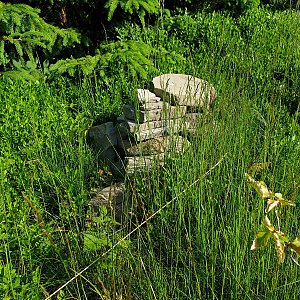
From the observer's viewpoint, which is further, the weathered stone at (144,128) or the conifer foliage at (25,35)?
the conifer foliage at (25,35)

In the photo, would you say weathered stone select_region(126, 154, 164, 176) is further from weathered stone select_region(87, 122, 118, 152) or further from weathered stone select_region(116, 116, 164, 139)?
weathered stone select_region(87, 122, 118, 152)

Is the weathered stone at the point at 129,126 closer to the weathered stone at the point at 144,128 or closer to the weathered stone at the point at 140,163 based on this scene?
the weathered stone at the point at 144,128

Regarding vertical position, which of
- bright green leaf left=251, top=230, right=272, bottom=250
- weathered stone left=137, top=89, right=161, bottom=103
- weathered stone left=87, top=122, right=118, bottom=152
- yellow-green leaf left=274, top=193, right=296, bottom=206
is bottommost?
weathered stone left=87, top=122, right=118, bottom=152

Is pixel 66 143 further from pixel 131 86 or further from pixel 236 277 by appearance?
pixel 236 277

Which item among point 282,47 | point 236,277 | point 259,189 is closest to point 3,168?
point 236,277

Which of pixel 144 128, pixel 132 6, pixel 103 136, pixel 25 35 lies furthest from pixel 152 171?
pixel 132 6

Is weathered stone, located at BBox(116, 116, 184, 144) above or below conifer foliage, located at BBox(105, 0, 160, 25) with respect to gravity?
below

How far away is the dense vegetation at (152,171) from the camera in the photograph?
202 cm

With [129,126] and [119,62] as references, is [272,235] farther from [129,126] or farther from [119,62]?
[119,62]

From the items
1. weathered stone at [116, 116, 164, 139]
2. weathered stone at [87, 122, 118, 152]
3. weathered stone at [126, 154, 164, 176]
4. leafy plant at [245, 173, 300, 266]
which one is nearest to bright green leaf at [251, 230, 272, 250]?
leafy plant at [245, 173, 300, 266]

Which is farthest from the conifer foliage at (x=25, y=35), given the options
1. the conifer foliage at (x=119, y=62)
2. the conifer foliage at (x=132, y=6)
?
the conifer foliage at (x=132, y=6)

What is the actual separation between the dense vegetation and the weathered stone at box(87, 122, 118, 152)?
0.34 feet

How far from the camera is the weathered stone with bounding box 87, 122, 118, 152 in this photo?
148 inches

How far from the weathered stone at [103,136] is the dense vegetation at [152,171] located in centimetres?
10
